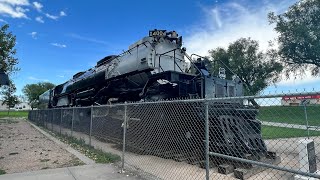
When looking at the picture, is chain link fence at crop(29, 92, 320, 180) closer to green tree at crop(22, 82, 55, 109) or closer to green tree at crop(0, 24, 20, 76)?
green tree at crop(0, 24, 20, 76)

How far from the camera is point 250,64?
41.7 m

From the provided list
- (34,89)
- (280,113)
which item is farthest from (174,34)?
(34,89)

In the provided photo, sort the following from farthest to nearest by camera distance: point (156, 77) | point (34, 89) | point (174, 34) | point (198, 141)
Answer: point (34, 89)
point (174, 34)
point (156, 77)
point (198, 141)

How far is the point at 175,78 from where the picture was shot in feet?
26.3

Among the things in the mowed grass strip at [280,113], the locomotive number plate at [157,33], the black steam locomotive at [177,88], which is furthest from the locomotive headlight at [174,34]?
the mowed grass strip at [280,113]

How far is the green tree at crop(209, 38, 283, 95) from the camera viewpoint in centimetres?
3828

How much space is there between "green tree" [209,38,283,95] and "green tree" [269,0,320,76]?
13.1 ft

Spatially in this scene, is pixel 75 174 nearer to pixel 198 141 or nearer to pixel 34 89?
pixel 198 141

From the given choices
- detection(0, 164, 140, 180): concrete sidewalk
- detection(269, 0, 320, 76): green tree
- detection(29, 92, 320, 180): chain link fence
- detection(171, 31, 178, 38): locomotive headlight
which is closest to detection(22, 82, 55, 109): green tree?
detection(269, 0, 320, 76): green tree

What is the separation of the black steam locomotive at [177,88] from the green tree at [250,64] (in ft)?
94.9

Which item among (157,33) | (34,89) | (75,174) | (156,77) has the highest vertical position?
(34,89)

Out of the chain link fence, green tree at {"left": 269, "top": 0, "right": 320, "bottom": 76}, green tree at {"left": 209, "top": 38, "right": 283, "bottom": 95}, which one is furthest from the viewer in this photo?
green tree at {"left": 209, "top": 38, "right": 283, "bottom": 95}

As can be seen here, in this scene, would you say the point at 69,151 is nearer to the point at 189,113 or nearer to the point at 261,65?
the point at 189,113

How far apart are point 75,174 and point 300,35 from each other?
97.2 feet
